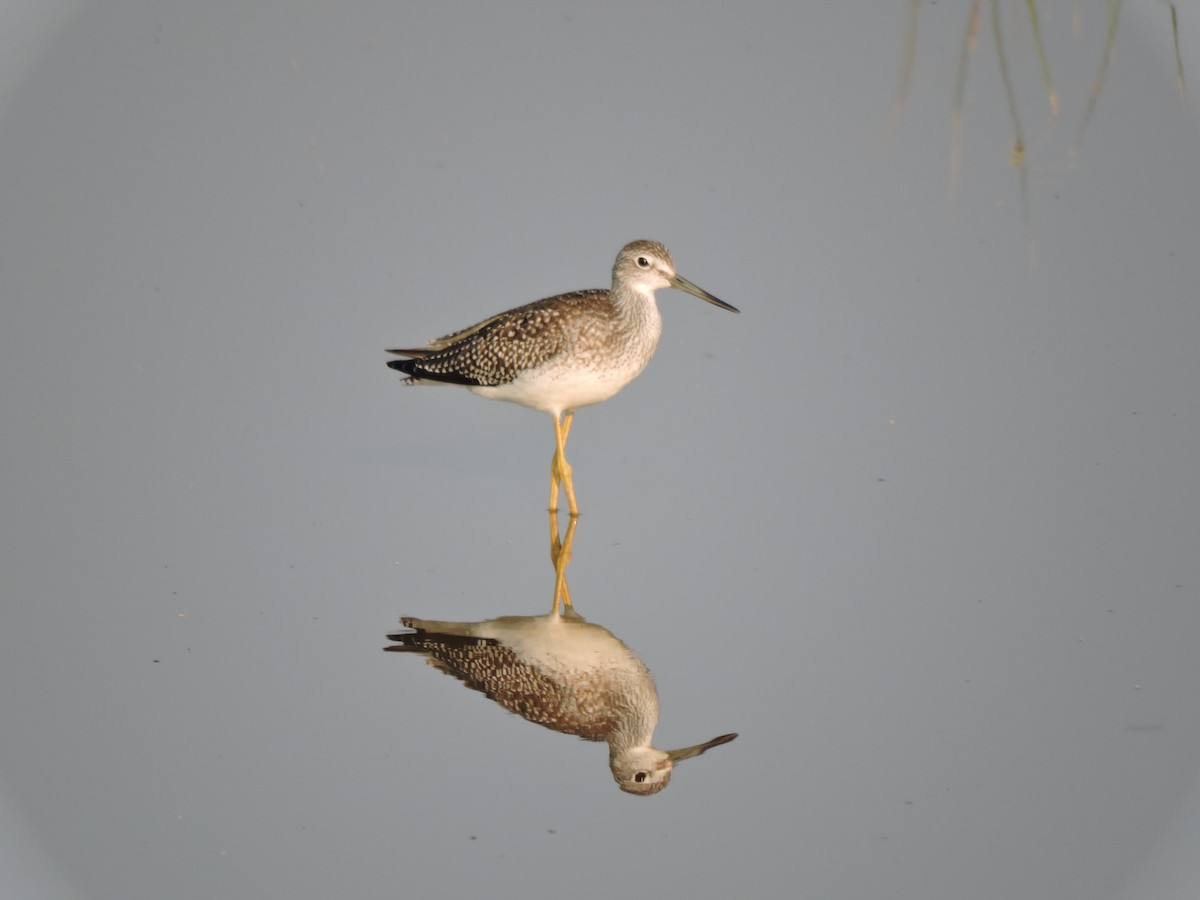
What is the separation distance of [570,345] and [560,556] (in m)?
1.31

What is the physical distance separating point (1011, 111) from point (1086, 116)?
0.51m

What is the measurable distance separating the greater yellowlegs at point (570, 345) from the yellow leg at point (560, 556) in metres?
0.22

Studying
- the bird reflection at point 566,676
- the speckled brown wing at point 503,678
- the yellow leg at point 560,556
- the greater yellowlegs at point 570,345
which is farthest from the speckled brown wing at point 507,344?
the speckled brown wing at point 503,678

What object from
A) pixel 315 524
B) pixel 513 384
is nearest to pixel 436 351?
pixel 513 384

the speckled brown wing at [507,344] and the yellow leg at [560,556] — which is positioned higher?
the speckled brown wing at [507,344]

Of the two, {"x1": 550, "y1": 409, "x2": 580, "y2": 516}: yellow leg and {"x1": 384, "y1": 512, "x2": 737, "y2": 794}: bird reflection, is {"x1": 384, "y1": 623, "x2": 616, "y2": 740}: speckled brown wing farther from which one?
{"x1": 550, "y1": 409, "x2": 580, "y2": 516}: yellow leg

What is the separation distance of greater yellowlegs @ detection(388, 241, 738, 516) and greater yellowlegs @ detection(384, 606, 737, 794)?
1778 mm

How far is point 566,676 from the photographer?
7199 mm

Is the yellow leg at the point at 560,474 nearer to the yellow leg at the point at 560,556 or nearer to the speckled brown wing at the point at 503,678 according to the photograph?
the yellow leg at the point at 560,556

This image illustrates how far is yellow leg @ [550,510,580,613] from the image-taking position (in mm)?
8204

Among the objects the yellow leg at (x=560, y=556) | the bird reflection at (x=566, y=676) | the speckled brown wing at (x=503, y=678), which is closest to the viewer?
the bird reflection at (x=566, y=676)

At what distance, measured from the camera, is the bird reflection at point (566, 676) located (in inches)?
262

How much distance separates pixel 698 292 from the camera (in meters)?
9.57

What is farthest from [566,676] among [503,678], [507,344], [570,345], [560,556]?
[507,344]
